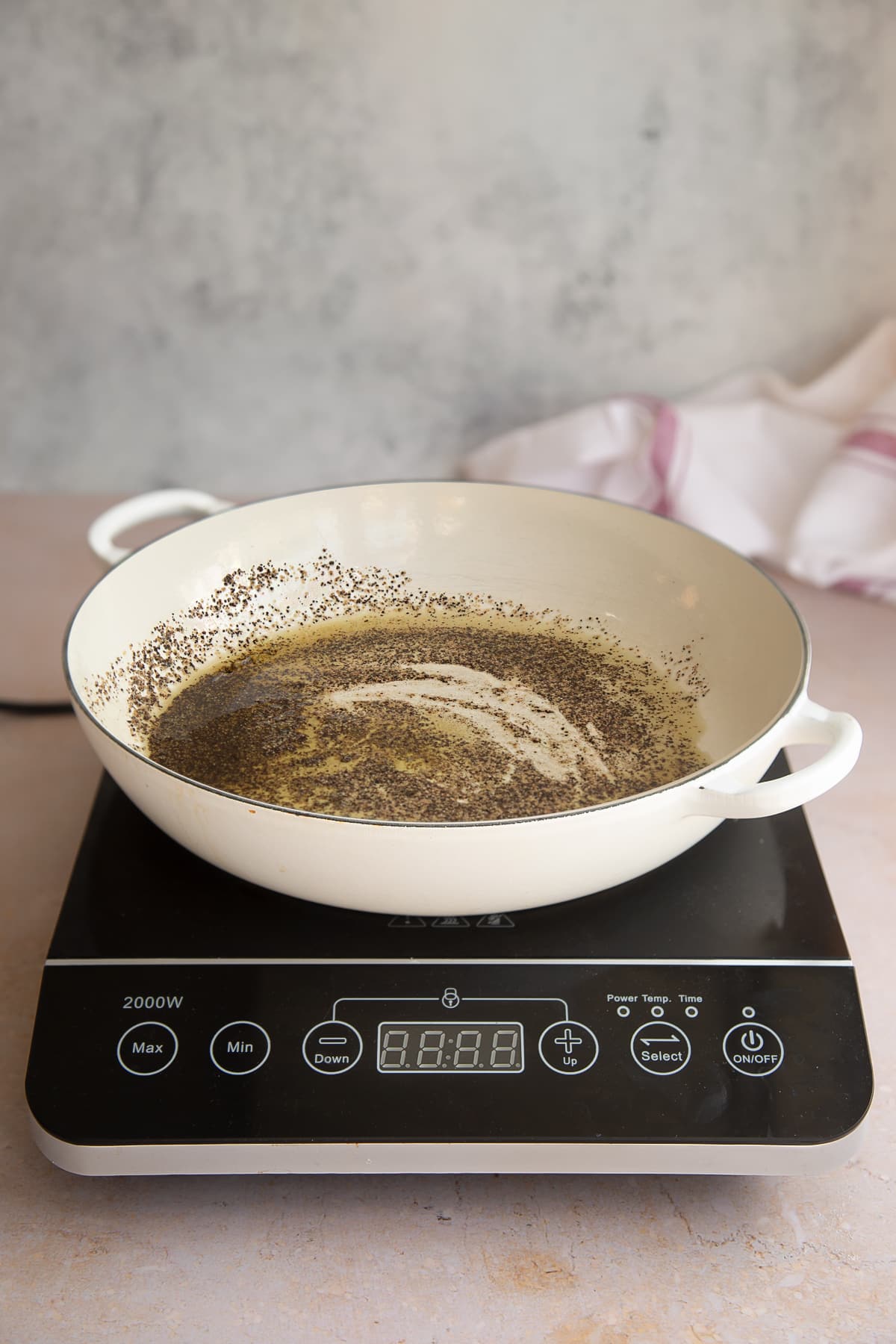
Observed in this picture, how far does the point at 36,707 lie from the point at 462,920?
428mm

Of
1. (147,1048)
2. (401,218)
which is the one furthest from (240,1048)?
(401,218)

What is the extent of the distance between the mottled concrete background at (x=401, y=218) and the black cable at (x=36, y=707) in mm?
426

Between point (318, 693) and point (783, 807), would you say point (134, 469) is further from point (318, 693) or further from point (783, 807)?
point (783, 807)

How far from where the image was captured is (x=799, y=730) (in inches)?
20.3

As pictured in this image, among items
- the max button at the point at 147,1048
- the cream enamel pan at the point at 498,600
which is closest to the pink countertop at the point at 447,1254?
the max button at the point at 147,1048

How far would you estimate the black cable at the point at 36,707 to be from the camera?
0.82 meters

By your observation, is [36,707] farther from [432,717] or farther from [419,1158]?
[419,1158]

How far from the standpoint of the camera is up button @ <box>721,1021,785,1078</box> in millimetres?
474

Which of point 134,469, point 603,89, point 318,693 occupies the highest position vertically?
point 603,89

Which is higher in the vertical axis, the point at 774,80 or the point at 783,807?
the point at 774,80

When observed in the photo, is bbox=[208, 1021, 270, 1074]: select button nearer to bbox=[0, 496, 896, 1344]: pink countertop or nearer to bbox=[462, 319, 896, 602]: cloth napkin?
bbox=[0, 496, 896, 1344]: pink countertop

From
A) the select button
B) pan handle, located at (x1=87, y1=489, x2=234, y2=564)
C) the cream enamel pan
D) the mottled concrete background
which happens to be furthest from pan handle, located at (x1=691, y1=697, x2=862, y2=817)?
the mottled concrete background

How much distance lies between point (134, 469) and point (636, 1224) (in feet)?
3.05

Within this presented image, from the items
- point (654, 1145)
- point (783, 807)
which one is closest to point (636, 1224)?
point (654, 1145)
